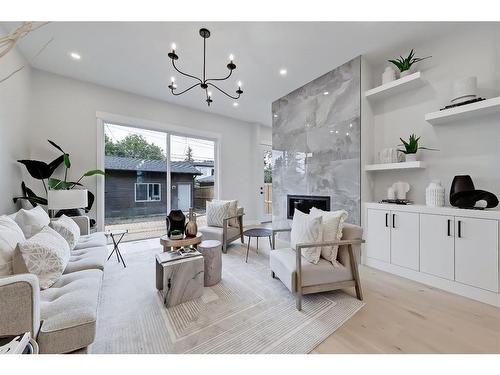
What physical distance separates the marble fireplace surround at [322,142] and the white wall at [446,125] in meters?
0.22

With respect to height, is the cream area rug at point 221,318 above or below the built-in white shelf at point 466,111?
below

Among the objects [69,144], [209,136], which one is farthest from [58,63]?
[209,136]

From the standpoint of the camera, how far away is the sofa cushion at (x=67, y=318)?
105cm

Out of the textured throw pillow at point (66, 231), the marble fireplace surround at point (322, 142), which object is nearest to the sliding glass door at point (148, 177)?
the textured throw pillow at point (66, 231)

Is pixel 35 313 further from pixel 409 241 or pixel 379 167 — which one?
pixel 379 167

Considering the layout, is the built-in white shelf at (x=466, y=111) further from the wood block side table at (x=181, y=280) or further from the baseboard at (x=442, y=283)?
the wood block side table at (x=181, y=280)

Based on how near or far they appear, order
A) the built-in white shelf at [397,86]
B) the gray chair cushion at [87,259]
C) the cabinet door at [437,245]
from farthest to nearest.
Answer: the built-in white shelf at [397,86] → the cabinet door at [437,245] → the gray chair cushion at [87,259]

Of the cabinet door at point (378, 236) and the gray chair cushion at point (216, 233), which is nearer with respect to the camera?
the cabinet door at point (378, 236)

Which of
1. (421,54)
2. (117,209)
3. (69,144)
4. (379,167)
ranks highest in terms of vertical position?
(421,54)

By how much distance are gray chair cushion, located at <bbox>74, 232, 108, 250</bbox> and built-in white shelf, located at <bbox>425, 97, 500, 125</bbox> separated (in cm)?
420

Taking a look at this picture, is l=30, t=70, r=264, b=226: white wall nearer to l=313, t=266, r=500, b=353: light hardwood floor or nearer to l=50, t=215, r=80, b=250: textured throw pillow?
A: l=50, t=215, r=80, b=250: textured throw pillow
